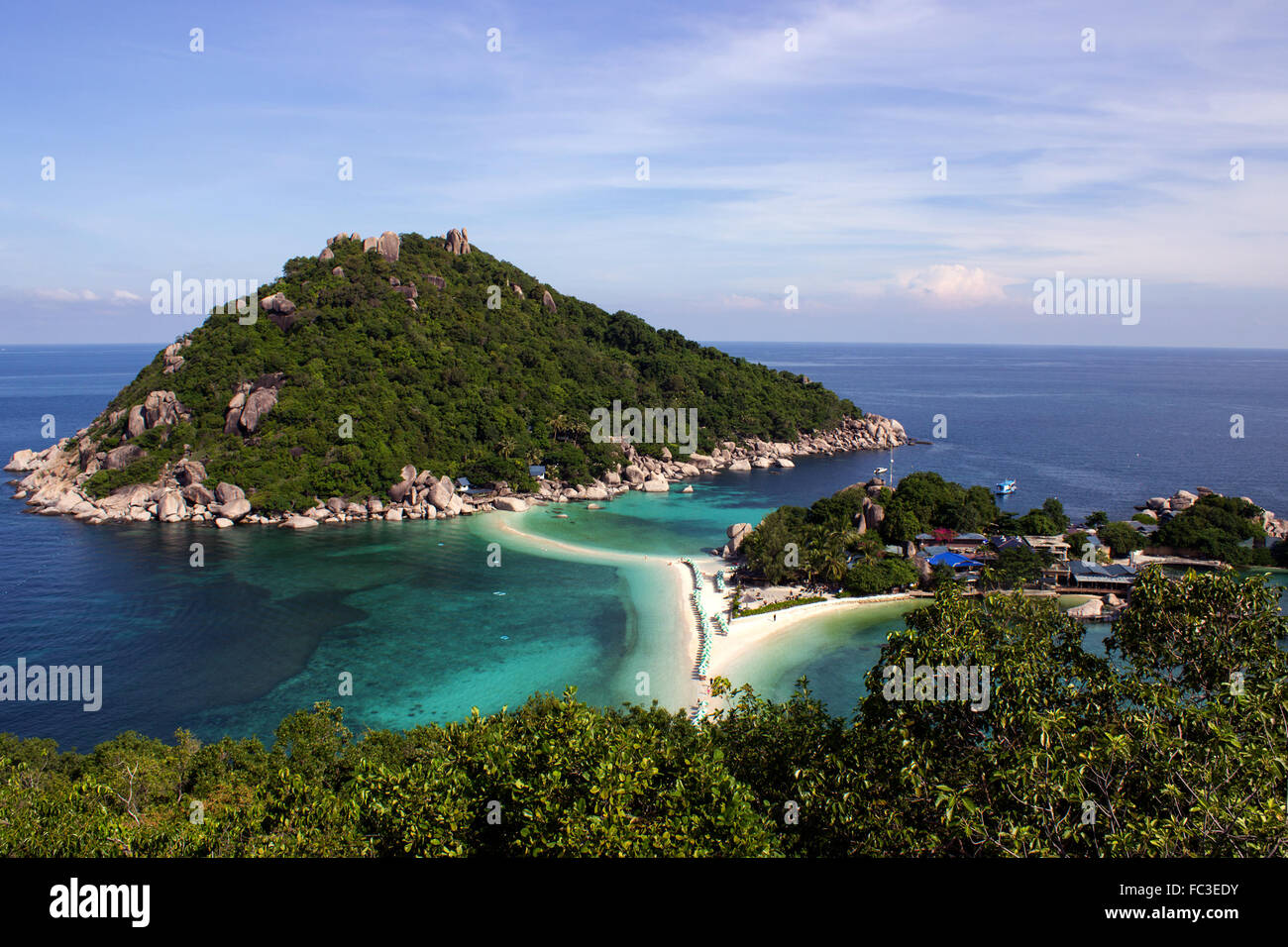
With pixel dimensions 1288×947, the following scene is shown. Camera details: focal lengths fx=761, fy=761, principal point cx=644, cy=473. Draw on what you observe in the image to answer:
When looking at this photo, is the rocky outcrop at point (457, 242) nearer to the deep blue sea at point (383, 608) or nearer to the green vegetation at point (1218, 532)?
the deep blue sea at point (383, 608)

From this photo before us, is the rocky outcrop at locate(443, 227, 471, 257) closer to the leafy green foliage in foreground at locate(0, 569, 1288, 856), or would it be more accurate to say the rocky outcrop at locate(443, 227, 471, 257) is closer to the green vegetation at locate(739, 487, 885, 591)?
the green vegetation at locate(739, 487, 885, 591)

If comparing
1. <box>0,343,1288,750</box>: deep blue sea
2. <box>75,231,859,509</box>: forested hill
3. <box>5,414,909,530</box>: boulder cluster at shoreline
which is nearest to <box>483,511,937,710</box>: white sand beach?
<box>0,343,1288,750</box>: deep blue sea

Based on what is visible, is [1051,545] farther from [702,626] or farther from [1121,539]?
[702,626]

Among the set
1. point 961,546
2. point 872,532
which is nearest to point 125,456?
point 872,532

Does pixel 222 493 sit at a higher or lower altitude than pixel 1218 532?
higher

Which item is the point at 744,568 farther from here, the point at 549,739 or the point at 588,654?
the point at 549,739

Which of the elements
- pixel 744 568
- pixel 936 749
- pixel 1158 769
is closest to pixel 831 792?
pixel 936 749

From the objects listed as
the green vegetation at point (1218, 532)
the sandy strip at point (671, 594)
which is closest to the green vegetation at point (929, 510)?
the green vegetation at point (1218, 532)
